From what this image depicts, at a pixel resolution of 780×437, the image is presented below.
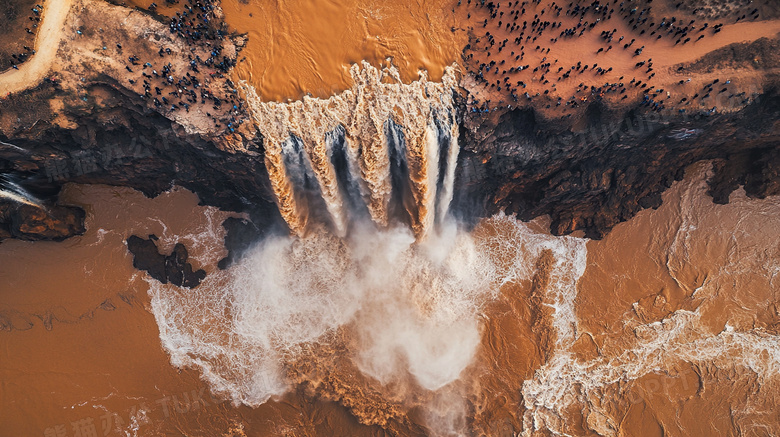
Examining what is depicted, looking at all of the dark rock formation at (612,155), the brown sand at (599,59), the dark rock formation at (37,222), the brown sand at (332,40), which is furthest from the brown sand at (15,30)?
the dark rock formation at (612,155)

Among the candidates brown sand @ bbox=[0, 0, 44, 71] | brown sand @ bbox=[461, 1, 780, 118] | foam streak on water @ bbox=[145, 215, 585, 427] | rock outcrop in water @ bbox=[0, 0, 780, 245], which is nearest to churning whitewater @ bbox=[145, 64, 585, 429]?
foam streak on water @ bbox=[145, 215, 585, 427]

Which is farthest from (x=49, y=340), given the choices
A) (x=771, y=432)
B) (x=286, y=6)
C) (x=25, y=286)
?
(x=771, y=432)

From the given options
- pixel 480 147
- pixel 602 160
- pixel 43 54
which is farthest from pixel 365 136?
pixel 43 54

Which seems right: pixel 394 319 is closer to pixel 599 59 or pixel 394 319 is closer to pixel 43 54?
pixel 599 59

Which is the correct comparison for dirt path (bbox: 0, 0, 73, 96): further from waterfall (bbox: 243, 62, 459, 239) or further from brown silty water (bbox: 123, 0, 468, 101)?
waterfall (bbox: 243, 62, 459, 239)

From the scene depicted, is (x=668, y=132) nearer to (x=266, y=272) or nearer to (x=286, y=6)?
(x=286, y=6)

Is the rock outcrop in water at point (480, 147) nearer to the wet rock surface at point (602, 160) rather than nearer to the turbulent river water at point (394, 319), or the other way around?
the wet rock surface at point (602, 160)
